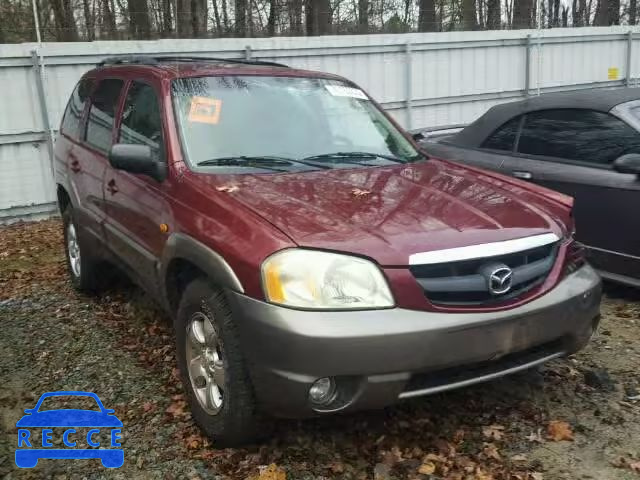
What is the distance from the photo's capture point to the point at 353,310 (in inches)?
99.1

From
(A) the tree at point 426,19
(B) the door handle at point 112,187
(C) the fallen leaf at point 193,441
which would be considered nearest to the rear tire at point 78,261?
(B) the door handle at point 112,187

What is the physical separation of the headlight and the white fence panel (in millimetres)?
6601


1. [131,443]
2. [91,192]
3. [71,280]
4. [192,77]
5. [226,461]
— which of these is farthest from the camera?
[71,280]

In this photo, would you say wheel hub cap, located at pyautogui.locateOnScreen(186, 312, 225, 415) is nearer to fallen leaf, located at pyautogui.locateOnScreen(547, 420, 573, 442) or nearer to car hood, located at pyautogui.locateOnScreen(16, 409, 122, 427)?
car hood, located at pyautogui.locateOnScreen(16, 409, 122, 427)

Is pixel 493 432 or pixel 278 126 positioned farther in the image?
pixel 278 126

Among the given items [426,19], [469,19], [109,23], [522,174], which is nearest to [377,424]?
[522,174]

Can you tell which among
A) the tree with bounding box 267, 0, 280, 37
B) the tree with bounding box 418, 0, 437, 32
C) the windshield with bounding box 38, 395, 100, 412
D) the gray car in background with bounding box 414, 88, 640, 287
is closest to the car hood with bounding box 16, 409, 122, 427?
the windshield with bounding box 38, 395, 100, 412

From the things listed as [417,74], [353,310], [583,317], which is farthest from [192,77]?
[417,74]

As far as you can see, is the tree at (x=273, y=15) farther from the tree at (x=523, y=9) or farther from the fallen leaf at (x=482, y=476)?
the fallen leaf at (x=482, y=476)

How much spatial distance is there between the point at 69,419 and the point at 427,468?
74.8 inches

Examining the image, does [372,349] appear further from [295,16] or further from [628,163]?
[295,16]

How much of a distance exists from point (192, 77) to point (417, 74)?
23.4 ft

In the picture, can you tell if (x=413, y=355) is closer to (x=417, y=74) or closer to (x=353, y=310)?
(x=353, y=310)

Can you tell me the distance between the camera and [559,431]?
3.10 m
